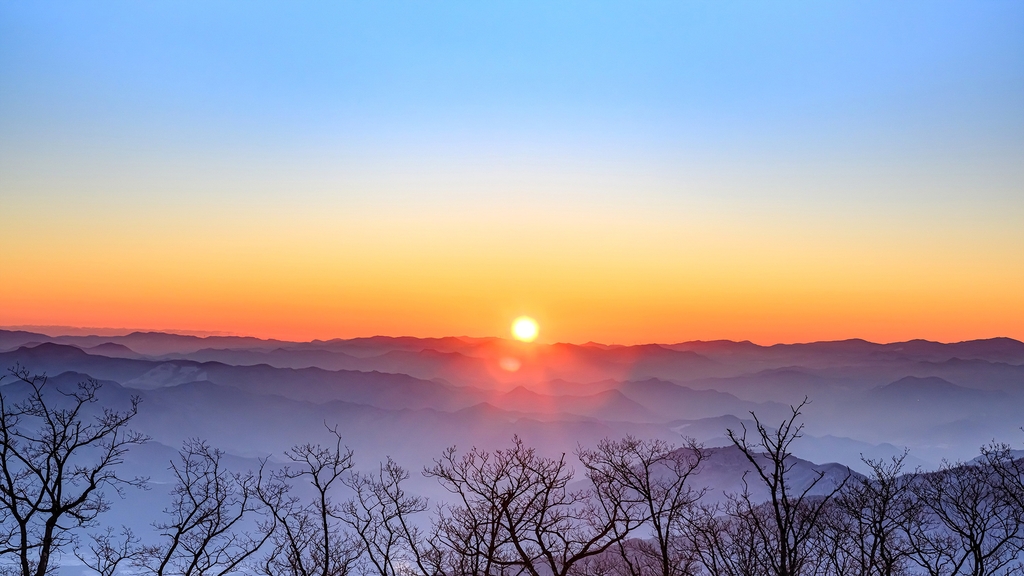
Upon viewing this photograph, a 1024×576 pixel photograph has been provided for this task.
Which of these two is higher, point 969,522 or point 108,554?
point 108,554

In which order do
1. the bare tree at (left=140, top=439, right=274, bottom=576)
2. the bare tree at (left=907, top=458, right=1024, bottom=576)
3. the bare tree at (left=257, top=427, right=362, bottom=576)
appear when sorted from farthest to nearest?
the bare tree at (left=257, top=427, right=362, bottom=576) → the bare tree at (left=140, top=439, right=274, bottom=576) → the bare tree at (left=907, top=458, right=1024, bottom=576)

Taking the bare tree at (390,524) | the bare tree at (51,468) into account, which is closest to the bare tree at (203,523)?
the bare tree at (51,468)

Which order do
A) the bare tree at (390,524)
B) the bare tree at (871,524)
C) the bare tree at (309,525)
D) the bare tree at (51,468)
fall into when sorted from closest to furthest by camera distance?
1. the bare tree at (51,468)
2. the bare tree at (871,524)
3. the bare tree at (390,524)
4. the bare tree at (309,525)

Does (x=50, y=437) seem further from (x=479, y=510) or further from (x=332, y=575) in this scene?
(x=479, y=510)

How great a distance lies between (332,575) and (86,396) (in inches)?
333

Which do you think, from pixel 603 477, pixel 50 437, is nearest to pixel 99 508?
pixel 50 437

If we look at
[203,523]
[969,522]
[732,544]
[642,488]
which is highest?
[642,488]

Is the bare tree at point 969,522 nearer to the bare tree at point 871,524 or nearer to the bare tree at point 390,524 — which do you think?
the bare tree at point 871,524

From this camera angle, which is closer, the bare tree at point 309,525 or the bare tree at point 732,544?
the bare tree at point 732,544

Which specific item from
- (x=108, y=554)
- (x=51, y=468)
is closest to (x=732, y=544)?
(x=108, y=554)

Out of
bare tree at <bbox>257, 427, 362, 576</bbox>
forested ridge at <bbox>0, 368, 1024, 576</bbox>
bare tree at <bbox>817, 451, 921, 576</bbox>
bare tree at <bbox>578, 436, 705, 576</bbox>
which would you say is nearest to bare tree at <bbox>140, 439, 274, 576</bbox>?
forested ridge at <bbox>0, 368, 1024, 576</bbox>

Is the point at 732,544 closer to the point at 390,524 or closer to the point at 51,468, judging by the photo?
the point at 390,524

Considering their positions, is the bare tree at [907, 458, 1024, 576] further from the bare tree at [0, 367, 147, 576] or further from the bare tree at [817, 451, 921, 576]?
the bare tree at [0, 367, 147, 576]

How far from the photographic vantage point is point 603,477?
18.7m
